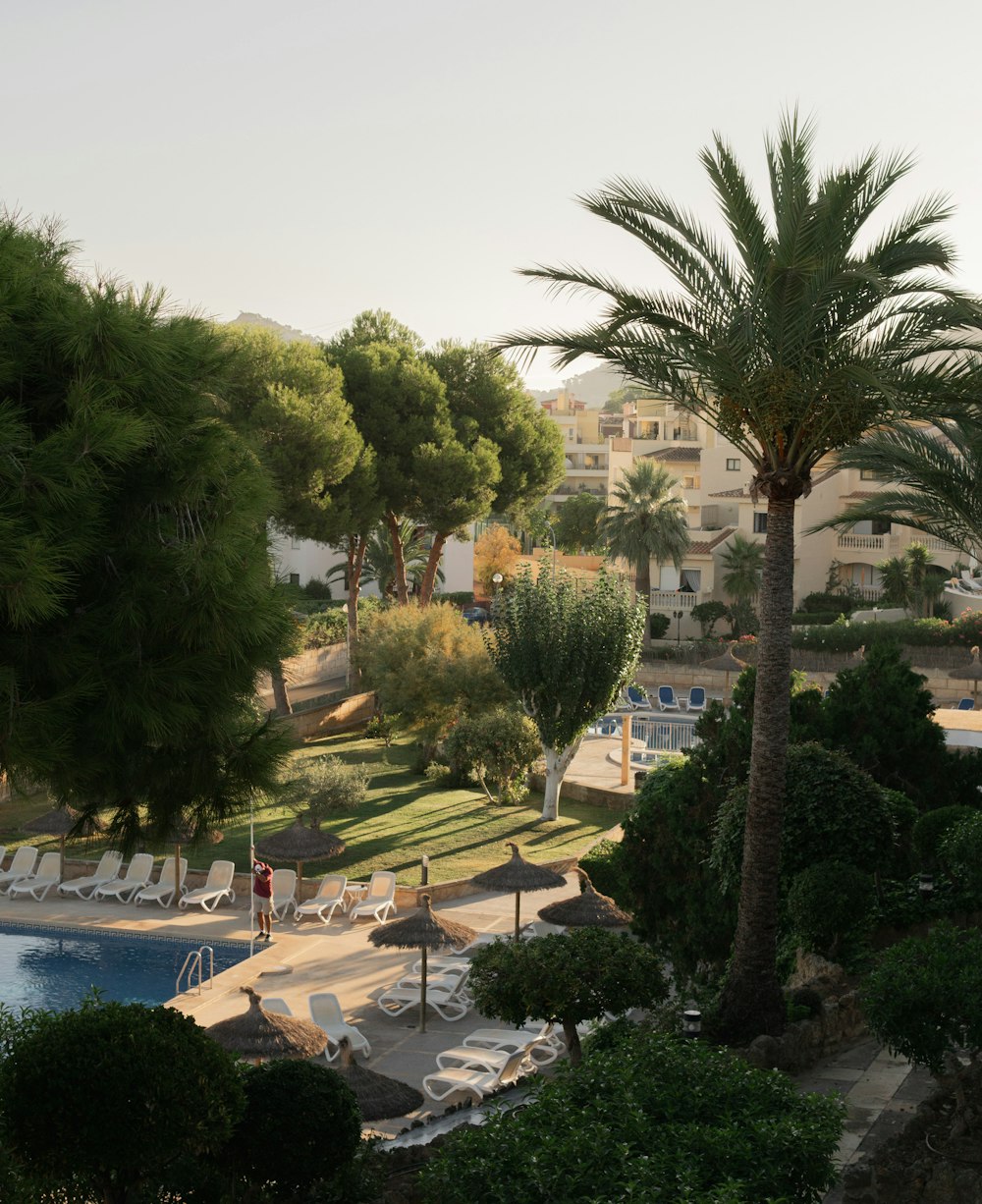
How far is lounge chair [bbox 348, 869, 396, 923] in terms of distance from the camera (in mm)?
20547

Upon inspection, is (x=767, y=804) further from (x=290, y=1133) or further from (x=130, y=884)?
(x=130, y=884)

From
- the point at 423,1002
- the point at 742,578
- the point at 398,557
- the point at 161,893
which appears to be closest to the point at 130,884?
the point at 161,893

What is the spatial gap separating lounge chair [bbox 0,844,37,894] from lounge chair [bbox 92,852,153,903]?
1.48 metres

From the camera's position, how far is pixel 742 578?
53.2 meters

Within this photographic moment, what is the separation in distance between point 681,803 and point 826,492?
137 ft

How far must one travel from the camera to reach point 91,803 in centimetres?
778

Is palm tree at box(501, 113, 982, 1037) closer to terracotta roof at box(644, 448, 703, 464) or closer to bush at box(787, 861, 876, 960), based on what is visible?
bush at box(787, 861, 876, 960)

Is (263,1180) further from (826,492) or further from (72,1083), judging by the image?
(826,492)

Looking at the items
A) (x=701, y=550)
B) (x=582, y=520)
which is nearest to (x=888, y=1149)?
(x=701, y=550)

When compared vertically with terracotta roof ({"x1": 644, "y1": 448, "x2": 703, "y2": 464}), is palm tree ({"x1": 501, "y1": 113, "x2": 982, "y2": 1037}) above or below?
below

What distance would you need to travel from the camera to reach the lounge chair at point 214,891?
21453 mm

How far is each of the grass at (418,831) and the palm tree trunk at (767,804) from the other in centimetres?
1146

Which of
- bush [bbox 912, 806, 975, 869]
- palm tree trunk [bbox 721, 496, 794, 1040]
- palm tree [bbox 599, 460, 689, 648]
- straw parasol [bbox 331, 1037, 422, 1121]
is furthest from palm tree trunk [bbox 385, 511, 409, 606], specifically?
palm tree trunk [bbox 721, 496, 794, 1040]

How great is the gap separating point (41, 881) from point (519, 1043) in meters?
10.6
